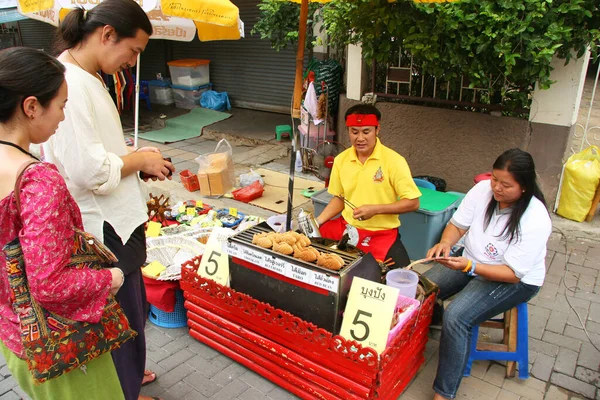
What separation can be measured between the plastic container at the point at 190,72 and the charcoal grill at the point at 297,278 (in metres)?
8.04

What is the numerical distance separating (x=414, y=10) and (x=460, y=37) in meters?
0.52

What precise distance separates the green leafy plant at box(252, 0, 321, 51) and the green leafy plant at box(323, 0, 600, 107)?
139 centimetres

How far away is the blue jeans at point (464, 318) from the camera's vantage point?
94.8 inches

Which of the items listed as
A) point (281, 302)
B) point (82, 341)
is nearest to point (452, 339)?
point (281, 302)

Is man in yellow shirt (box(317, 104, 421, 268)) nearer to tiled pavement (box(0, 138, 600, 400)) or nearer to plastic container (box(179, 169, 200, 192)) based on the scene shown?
tiled pavement (box(0, 138, 600, 400))

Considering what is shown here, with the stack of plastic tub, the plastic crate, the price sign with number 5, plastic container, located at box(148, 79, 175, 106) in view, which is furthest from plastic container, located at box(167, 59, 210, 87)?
the price sign with number 5

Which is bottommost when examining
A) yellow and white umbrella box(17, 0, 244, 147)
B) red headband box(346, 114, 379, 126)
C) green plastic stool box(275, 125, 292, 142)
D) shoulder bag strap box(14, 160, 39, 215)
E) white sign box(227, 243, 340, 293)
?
green plastic stool box(275, 125, 292, 142)

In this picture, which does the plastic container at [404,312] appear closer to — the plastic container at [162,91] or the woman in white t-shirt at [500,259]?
the woman in white t-shirt at [500,259]

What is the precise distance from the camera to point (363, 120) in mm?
2912

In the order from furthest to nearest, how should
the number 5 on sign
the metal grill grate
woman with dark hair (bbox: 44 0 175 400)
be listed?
the metal grill grate
the number 5 on sign
woman with dark hair (bbox: 44 0 175 400)

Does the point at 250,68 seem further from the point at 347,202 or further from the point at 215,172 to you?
the point at 347,202

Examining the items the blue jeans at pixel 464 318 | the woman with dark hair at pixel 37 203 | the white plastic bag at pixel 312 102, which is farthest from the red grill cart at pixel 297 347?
the white plastic bag at pixel 312 102

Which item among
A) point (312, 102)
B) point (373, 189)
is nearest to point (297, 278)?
point (373, 189)

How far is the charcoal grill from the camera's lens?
2236mm
